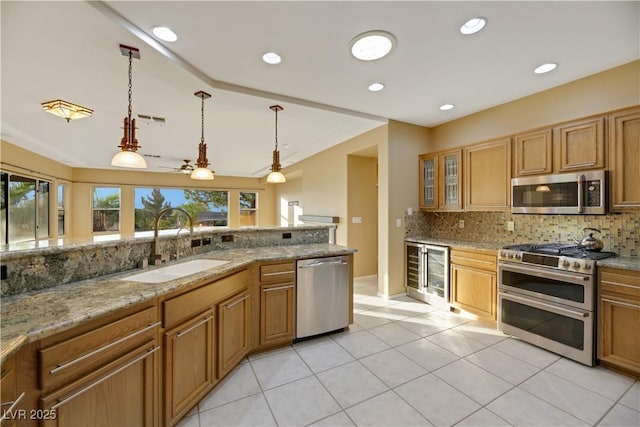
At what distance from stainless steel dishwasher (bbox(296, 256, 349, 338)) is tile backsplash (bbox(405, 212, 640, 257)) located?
5.87 feet

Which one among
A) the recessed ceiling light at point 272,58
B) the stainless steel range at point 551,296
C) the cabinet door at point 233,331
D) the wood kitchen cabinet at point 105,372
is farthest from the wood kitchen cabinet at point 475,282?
the wood kitchen cabinet at point 105,372

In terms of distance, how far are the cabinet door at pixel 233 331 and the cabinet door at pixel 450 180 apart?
9.83ft

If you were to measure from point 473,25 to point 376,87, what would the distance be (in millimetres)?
1078

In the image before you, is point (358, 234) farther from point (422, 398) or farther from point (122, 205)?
point (122, 205)

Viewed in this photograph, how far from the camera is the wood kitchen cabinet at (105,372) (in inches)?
40.9

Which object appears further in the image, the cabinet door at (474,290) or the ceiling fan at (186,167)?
the ceiling fan at (186,167)

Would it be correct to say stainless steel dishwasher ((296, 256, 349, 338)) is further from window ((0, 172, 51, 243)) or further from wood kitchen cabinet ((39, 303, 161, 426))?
window ((0, 172, 51, 243))

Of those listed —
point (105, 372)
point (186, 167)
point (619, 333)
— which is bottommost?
point (619, 333)

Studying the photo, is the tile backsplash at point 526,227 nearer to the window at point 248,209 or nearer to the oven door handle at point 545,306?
the oven door handle at point 545,306

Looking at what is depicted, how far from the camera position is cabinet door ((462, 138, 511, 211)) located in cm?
317

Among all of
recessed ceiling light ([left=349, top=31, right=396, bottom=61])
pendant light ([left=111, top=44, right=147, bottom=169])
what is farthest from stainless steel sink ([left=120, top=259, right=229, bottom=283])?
recessed ceiling light ([left=349, top=31, right=396, bottom=61])

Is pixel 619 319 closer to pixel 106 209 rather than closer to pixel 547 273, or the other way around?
pixel 547 273

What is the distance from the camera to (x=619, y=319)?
2.15 meters

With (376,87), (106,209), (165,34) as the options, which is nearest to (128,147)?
(165,34)
